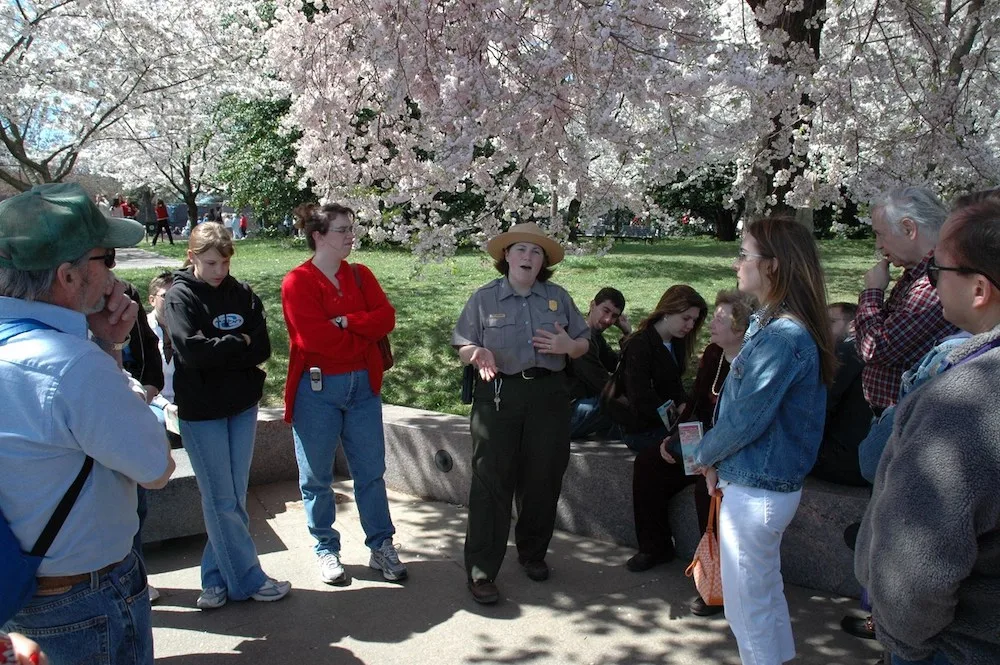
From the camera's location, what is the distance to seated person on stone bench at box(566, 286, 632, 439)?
5402 mm

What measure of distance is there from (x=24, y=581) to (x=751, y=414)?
2332 mm

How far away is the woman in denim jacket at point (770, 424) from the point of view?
10.0 feet

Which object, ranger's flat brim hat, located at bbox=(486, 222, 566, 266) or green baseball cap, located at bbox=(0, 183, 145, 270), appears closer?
green baseball cap, located at bbox=(0, 183, 145, 270)

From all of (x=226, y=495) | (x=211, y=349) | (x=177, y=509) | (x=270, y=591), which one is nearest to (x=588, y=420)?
(x=270, y=591)

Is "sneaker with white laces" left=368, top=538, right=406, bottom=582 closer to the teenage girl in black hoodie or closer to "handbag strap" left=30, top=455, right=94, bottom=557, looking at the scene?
the teenage girl in black hoodie

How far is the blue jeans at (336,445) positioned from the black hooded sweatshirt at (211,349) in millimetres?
357

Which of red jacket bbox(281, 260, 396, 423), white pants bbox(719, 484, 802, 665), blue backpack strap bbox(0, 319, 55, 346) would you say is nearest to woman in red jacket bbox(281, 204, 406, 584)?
red jacket bbox(281, 260, 396, 423)

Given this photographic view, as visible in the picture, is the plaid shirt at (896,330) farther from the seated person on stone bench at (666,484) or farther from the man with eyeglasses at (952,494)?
the man with eyeglasses at (952,494)

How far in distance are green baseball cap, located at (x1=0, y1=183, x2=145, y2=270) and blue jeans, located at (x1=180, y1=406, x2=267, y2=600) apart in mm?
1981

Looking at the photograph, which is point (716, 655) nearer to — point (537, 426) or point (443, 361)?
point (537, 426)

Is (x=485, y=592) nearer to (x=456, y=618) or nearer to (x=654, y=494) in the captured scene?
(x=456, y=618)

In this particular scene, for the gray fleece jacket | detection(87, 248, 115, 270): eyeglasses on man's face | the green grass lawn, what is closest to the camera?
the gray fleece jacket

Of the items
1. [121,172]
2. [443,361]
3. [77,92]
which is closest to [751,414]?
[443,361]

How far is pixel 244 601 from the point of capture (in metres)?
4.29
